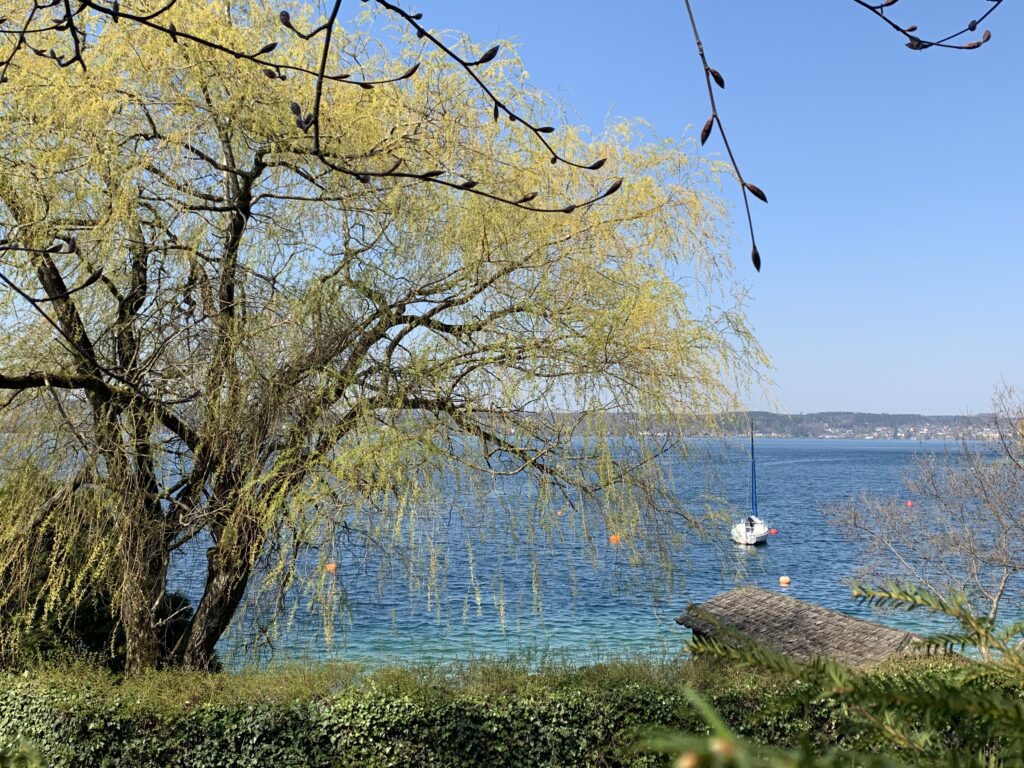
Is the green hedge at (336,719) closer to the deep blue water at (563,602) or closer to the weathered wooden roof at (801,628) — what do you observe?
the deep blue water at (563,602)

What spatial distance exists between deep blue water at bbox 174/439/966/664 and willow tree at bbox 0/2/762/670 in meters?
0.54

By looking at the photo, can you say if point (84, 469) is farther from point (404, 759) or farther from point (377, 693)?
point (404, 759)

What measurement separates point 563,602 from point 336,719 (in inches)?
413

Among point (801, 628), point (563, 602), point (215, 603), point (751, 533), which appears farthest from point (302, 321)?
point (751, 533)

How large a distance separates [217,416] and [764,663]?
520 cm

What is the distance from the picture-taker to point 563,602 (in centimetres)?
1596

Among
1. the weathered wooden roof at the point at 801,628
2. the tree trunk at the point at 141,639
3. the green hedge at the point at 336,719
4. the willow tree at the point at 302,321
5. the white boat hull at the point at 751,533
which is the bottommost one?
the white boat hull at the point at 751,533

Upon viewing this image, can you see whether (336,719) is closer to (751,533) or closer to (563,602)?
(563,602)

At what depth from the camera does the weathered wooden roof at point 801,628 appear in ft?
30.4

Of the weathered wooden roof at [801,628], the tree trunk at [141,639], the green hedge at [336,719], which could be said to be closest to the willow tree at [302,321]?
the tree trunk at [141,639]

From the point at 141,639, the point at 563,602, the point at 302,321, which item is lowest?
the point at 563,602

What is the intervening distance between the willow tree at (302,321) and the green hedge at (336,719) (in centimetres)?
68

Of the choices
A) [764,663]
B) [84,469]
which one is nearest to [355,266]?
[84,469]

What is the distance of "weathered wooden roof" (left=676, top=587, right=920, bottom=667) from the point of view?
9272 mm
